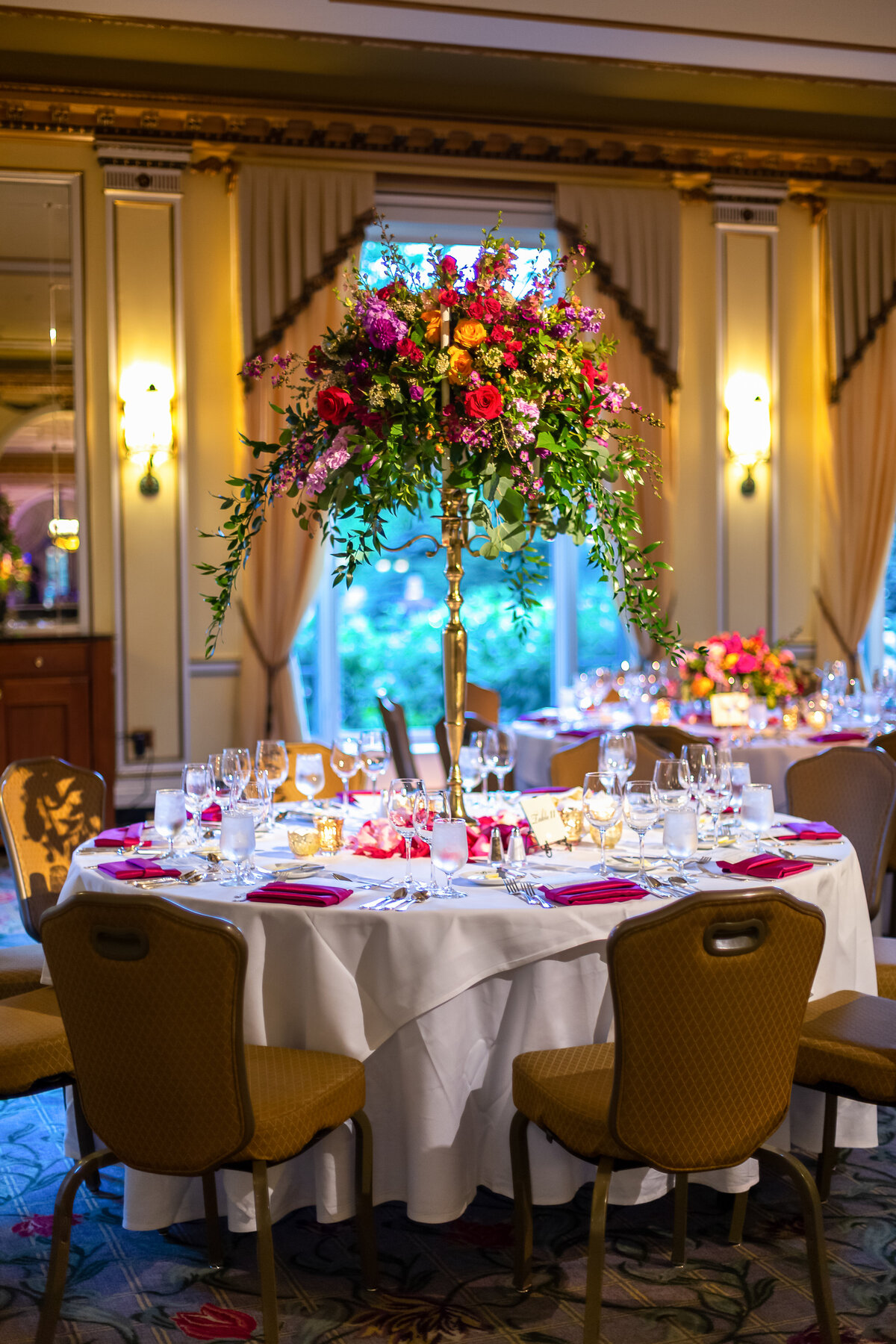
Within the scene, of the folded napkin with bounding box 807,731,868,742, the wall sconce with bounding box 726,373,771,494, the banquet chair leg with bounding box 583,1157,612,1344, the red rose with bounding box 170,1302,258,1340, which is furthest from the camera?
the wall sconce with bounding box 726,373,771,494

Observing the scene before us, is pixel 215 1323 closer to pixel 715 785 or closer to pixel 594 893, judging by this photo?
pixel 594 893

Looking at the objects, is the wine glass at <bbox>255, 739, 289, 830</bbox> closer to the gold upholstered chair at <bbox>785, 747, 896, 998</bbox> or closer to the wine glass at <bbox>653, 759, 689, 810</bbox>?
the wine glass at <bbox>653, 759, 689, 810</bbox>

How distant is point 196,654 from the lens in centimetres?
729

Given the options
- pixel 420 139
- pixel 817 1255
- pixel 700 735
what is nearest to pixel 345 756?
pixel 817 1255

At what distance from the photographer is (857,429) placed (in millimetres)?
8281

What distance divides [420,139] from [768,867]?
19.2 ft

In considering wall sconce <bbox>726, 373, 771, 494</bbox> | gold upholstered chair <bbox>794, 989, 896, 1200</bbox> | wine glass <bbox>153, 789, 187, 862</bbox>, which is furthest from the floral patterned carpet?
wall sconce <bbox>726, 373, 771, 494</bbox>

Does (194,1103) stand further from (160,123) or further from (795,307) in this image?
(795,307)

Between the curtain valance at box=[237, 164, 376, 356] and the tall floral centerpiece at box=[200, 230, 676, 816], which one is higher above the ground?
the curtain valance at box=[237, 164, 376, 356]

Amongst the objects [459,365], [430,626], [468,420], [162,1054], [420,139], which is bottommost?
[162,1054]

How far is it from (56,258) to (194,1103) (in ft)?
19.5

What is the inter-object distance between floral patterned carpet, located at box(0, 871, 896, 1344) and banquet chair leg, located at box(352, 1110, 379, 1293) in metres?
0.05

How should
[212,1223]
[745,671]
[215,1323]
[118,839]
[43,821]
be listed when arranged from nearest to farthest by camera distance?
1. [215,1323]
2. [212,1223]
3. [118,839]
4. [43,821]
5. [745,671]

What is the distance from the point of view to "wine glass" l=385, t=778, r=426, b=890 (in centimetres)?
278
